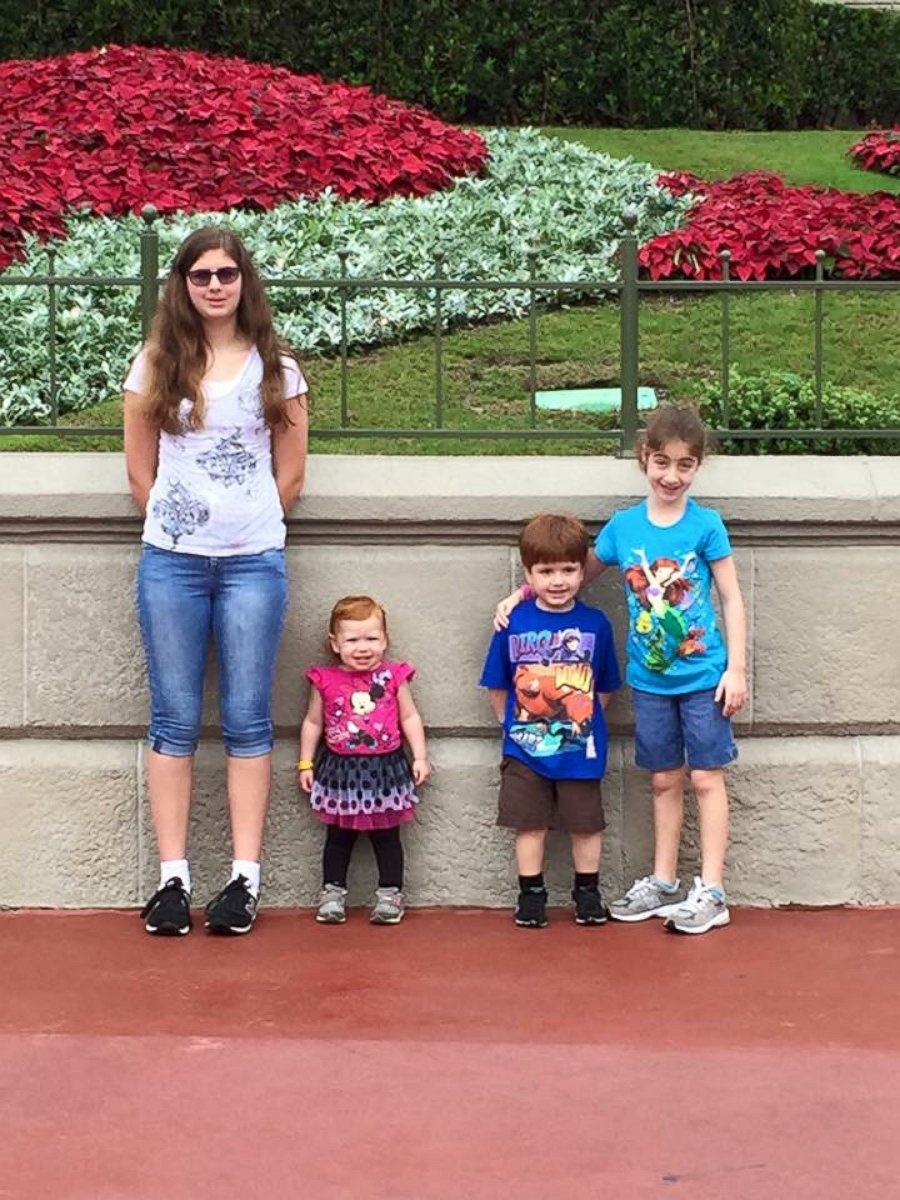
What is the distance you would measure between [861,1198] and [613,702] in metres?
2.24

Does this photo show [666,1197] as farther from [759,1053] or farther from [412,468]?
[412,468]

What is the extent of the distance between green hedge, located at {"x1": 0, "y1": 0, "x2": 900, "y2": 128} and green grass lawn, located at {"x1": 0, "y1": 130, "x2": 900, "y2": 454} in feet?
15.7

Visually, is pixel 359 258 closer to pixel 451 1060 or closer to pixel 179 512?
pixel 179 512

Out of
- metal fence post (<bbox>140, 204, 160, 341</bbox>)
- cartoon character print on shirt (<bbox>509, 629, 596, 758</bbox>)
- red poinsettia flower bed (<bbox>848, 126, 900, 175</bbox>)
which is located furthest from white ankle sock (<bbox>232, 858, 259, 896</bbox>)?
red poinsettia flower bed (<bbox>848, 126, 900, 175</bbox>)

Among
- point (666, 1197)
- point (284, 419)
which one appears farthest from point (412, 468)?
point (666, 1197)

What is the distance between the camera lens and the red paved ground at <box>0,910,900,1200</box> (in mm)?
4496

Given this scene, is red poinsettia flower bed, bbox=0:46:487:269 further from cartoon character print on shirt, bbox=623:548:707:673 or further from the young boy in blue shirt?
cartoon character print on shirt, bbox=623:548:707:673

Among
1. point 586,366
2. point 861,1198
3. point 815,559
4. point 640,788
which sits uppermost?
point 586,366

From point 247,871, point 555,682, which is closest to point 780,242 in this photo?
point 555,682

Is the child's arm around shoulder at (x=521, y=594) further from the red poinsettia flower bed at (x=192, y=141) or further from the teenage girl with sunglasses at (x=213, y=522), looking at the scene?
the red poinsettia flower bed at (x=192, y=141)

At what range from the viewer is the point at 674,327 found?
841 cm

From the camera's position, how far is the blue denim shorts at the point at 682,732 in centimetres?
614

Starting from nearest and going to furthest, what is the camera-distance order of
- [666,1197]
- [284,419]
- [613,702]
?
[666,1197], [284,419], [613,702]

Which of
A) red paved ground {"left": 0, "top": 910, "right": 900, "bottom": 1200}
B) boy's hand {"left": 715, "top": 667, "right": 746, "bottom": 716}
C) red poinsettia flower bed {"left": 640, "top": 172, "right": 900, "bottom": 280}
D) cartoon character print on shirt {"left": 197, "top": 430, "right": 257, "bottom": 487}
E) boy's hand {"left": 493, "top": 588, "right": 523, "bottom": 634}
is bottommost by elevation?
red paved ground {"left": 0, "top": 910, "right": 900, "bottom": 1200}
